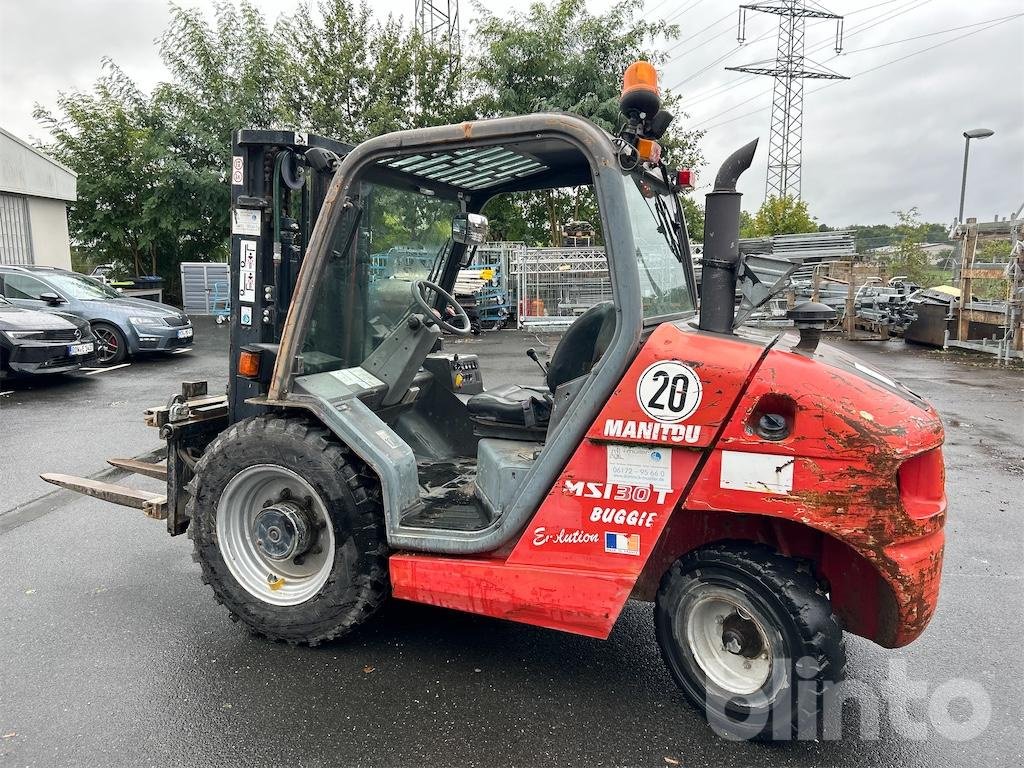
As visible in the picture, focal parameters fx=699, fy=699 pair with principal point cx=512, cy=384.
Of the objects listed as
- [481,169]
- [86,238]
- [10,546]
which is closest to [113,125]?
[86,238]

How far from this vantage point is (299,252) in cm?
394

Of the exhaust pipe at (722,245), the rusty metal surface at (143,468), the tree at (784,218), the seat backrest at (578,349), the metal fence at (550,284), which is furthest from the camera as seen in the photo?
the tree at (784,218)

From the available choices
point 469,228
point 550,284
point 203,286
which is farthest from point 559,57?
point 469,228

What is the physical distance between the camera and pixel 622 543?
2746mm

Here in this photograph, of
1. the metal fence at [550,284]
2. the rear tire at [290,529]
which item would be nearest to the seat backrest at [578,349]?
the rear tire at [290,529]

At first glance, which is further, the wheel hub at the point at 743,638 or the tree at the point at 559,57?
the tree at the point at 559,57

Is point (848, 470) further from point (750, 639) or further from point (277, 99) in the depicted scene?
point (277, 99)

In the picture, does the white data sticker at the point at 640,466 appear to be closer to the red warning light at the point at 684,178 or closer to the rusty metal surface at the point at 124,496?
the red warning light at the point at 684,178

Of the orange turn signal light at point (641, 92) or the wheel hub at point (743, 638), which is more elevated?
the orange turn signal light at point (641, 92)

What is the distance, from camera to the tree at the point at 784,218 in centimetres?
3162

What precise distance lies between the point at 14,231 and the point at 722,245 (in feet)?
67.6

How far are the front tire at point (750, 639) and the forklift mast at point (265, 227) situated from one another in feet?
7.83

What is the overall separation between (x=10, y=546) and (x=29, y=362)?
675cm

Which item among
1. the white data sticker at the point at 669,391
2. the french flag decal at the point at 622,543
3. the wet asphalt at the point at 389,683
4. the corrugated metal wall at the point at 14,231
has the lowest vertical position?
the wet asphalt at the point at 389,683
